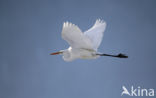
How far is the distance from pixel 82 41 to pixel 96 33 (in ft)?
4.14

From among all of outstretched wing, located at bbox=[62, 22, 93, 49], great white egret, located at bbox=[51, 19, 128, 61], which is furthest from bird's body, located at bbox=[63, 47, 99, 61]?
outstretched wing, located at bbox=[62, 22, 93, 49]

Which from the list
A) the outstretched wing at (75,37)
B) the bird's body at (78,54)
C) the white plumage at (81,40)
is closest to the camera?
the outstretched wing at (75,37)

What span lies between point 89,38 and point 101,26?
84 centimetres

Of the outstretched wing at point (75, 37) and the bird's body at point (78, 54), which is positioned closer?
the outstretched wing at point (75, 37)

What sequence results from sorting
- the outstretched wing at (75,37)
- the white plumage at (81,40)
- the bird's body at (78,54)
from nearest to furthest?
the outstretched wing at (75,37), the white plumage at (81,40), the bird's body at (78,54)

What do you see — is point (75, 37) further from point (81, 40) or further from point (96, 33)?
point (96, 33)

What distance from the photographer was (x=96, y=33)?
41.2ft

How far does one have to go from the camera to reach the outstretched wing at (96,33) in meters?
12.3

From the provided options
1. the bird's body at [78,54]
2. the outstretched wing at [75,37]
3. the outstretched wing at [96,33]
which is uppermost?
the outstretched wing at [96,33]

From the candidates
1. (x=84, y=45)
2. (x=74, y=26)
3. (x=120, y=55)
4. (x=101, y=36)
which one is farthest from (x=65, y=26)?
(x=120, y=55)

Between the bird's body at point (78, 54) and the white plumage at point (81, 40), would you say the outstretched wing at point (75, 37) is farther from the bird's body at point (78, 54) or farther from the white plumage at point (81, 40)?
the bird's body at point (78, 54)

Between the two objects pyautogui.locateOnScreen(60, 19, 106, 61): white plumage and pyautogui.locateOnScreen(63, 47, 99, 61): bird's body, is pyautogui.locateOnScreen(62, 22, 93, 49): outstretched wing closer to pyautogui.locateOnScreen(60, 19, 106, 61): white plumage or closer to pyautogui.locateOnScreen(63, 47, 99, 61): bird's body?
pyautogui.locateOnScreen(60, 19, 106, 61): white plumage

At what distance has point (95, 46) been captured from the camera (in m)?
12.3

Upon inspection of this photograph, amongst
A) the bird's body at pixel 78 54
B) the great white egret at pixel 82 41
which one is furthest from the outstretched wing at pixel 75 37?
the bird's body at pixel 78 54
